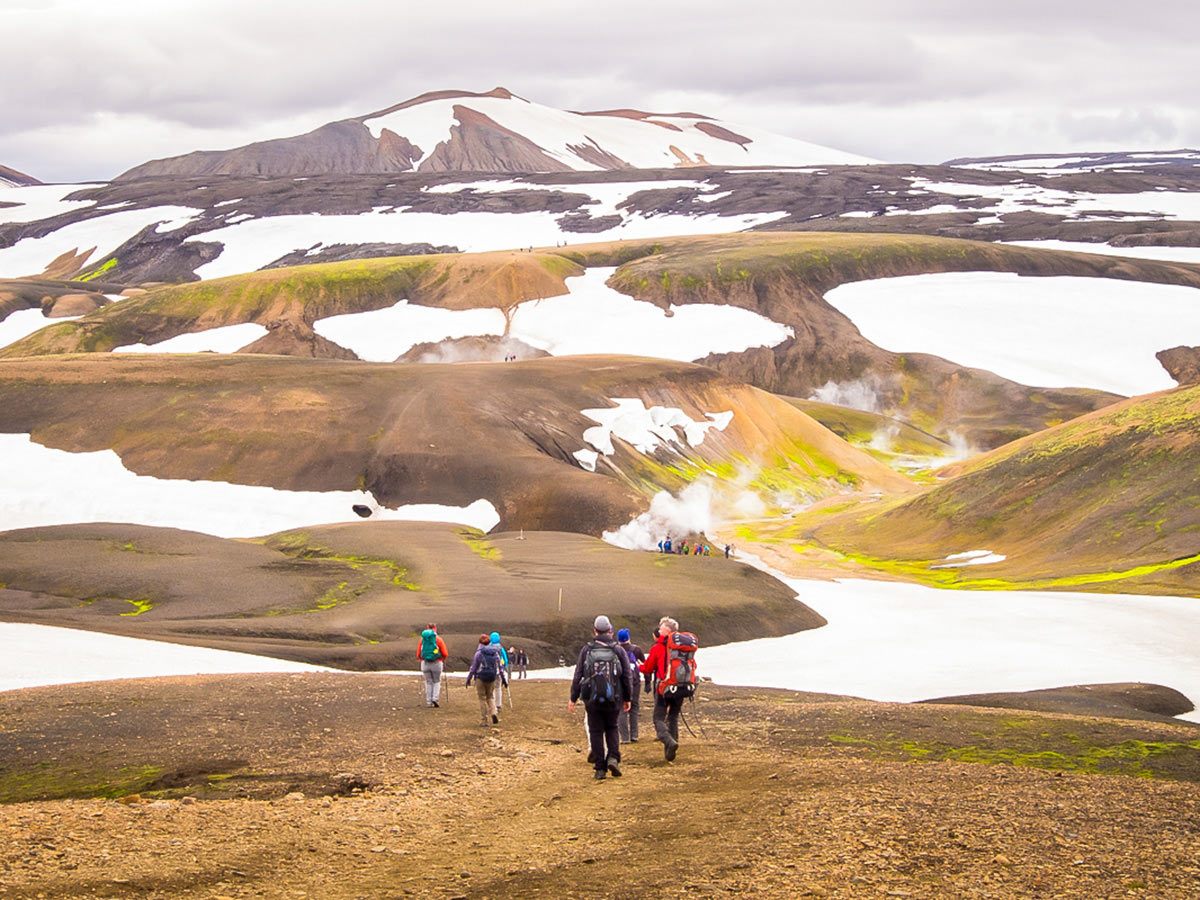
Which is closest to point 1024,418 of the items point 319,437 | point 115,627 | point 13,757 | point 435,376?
point 435,376

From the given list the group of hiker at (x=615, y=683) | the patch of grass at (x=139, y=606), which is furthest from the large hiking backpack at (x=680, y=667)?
the patch of grass at (x=139, y=606)

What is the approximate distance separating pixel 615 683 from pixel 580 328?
11476 centimetres

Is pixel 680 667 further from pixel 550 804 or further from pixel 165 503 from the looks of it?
pixel 165 503

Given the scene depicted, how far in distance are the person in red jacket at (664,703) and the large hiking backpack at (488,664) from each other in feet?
11.3

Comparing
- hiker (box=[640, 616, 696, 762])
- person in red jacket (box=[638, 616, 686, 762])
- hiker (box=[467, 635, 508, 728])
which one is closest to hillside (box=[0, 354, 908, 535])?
hiker (box=[467, 635, 508, 728])

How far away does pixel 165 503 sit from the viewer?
197ft

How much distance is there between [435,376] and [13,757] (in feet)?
196

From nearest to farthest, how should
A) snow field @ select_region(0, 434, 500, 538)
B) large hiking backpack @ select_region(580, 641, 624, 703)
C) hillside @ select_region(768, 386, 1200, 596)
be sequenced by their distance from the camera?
large hiking backpack @ select_region(580, 641, 624, 703)
hillside @ select_region(768, 386, 1200, 596)
snow field @ select_region(0, 434, 500, 538)

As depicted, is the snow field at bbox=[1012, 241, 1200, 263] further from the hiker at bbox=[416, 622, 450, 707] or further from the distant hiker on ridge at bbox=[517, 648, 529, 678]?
the hiker at bbox=[416, 622, 450, 707]

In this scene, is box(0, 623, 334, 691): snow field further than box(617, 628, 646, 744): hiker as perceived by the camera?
Yes

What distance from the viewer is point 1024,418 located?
11631 centimetres

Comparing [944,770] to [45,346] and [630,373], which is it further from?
[45,346]

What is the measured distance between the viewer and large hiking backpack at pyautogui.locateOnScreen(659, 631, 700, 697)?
1750cm

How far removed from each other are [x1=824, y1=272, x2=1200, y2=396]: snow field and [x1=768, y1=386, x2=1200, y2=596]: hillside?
2162 inches
